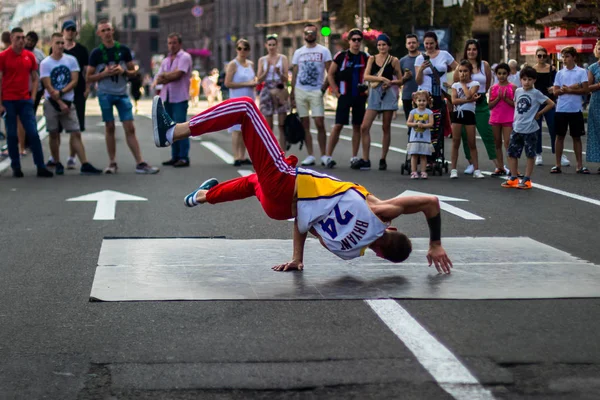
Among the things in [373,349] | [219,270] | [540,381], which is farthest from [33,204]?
[540,381]

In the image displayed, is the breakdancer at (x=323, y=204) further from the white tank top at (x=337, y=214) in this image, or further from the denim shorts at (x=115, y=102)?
the denim shorts at (x=115, y=102)

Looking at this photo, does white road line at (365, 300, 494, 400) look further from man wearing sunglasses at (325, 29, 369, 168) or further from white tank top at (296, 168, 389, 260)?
man wearing sunglasses at (325, 29, 369, 168)

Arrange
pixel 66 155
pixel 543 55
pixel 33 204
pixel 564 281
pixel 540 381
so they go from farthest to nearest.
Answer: pixel 66 155 < pixel 543 55 < pixel 33 204 < pixel 564 281 < pixel 540 381

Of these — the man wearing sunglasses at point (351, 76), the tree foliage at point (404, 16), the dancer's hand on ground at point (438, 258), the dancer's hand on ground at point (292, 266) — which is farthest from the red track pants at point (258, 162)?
the tree foliage at point (404, 16)

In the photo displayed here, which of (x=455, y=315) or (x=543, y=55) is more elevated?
(x=543, y=55)

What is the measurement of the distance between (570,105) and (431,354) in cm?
1079

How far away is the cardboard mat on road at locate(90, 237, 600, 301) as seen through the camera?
22.5ft

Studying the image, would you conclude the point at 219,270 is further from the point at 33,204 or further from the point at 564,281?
the point at 33,204

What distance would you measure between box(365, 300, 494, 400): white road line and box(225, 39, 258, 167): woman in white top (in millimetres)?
10340

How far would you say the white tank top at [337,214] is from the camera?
7164 millimetres

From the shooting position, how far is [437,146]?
15.0m

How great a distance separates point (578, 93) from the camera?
15289 millimetres

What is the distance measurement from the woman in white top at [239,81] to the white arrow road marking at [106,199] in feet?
12.7

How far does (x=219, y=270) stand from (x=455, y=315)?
2.00m
